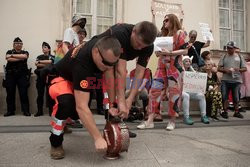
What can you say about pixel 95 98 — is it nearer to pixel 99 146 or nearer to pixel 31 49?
pixel 31 49

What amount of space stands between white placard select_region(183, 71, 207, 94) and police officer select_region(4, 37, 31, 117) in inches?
129

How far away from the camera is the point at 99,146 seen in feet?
7.41

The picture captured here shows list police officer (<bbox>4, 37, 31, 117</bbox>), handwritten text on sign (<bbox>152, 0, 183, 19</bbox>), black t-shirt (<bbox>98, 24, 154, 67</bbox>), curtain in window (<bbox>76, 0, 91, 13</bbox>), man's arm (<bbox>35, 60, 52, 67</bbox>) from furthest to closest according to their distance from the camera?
1. curtain in window (<bbox>76, 0, 91, 13</bbox>)
2. handwritten text on sign (<bbox>152, 0, 183, 19</bbox>)
3. man's arm (<bbox>35, 60, 52, 67</bbox>)
4. police officer (<bbox>4, 37, 31, 117</bbox>)
5. black t-shirt (<bbox>98, 24, 154, 67</bbox>)

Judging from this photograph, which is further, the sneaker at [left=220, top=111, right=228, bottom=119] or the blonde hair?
the sneaker at [left=220, top=111, right=228, bottom=119]

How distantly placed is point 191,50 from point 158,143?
130 inches

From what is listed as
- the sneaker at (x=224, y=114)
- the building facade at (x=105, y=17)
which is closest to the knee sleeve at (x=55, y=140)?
the building facade at (x=105, y=17)

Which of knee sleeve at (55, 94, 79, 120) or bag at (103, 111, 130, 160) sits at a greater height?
knee sleeve at (55, 94, 79, 120)

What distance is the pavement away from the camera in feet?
8.36

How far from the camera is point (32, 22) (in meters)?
6.50

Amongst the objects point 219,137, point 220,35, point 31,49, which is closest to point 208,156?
point 219,137

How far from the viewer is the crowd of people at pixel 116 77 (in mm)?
2367

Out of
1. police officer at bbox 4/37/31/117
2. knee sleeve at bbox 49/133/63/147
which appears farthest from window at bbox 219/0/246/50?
knee sleeve at bbox 49/133/63/147

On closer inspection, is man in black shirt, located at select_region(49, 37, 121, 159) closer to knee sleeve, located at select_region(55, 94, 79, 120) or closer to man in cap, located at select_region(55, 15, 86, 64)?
knee sleeve, located at select_region(55, 94, 79, 120)

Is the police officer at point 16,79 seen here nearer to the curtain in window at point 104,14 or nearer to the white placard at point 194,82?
the curtain in window at point 104,14
